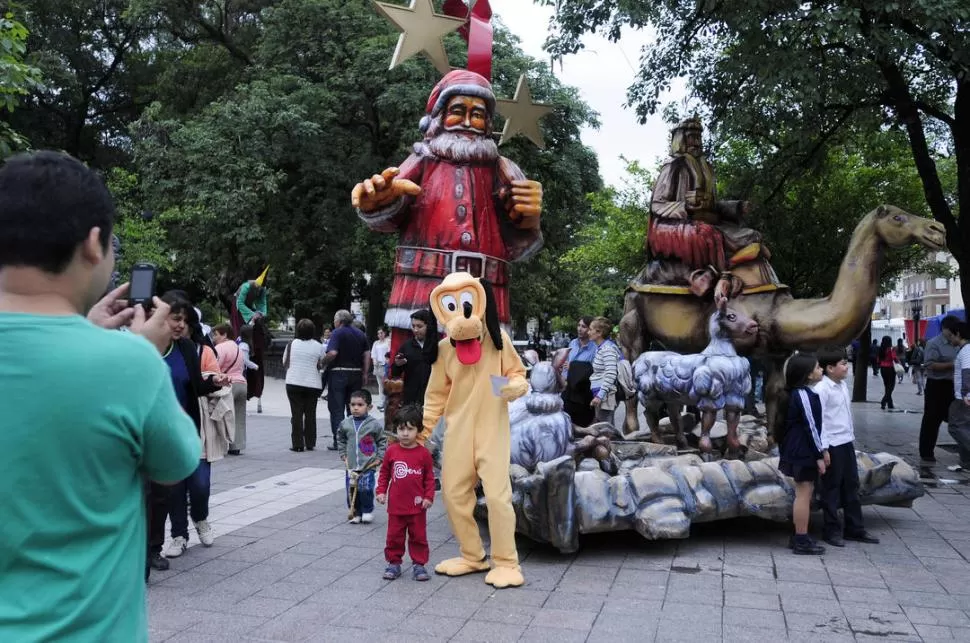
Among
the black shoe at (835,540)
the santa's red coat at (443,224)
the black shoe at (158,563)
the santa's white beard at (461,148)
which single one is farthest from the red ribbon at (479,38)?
the black shoe at (158,563)

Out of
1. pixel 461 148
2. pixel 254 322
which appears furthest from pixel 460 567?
pixel 254 322

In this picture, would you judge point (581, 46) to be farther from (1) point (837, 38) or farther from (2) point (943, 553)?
(2) point (943, 553)

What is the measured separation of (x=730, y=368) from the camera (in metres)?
6.99

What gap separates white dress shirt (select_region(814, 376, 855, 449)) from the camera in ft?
20.0

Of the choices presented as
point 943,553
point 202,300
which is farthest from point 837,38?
point 202,300

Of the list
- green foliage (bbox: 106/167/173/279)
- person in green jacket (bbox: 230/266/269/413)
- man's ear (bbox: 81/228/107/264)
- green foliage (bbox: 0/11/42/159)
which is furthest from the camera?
green foliage (bbox: 106/167/173/279)

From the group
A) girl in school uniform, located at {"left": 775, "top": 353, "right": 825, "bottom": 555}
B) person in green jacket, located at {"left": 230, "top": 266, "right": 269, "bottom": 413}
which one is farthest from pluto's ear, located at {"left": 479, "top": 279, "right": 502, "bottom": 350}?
person in green jacket, located at {"left": 230, "top": 266, "right": 269, "bottom": 413}

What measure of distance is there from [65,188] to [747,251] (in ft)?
24.1

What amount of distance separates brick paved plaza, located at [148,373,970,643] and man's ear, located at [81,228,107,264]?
294cm

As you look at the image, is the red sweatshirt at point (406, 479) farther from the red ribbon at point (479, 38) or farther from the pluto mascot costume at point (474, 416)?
the red ribbon at point (479, 38)

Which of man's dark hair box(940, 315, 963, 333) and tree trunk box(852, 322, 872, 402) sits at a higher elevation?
man's dark hair box(940, 315, 963, 333)

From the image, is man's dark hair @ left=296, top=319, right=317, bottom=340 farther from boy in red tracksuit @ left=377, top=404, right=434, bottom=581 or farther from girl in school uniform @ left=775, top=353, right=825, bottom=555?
girl in school uniform @ left=775, top=353, right=825, bottom=555

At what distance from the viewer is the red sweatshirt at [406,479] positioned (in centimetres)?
519

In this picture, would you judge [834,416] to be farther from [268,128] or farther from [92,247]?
[268,128]
